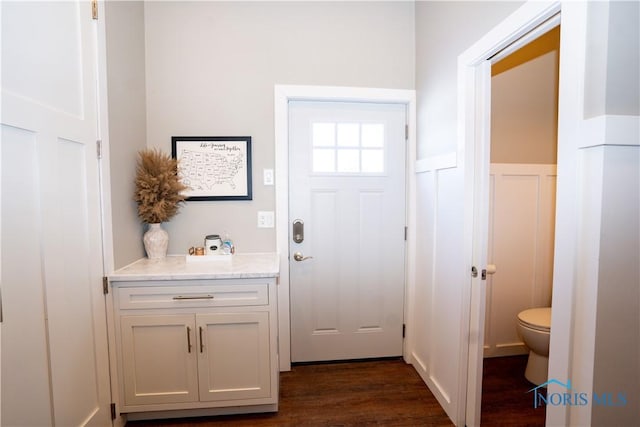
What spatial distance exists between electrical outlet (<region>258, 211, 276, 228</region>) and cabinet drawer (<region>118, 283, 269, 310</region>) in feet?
1.94

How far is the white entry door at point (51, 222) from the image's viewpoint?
102 centimetres

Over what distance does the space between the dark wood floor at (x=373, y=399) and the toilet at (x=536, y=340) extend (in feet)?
0.31

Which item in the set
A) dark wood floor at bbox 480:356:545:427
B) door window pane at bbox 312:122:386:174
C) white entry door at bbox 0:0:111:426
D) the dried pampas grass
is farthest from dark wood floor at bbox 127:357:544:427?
door window pane at bbox 312:122:386:174

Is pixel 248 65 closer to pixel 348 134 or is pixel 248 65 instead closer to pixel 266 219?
pixel 348 134

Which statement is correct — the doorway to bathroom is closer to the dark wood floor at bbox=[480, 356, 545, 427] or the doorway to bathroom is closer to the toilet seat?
the dark wood floor at bbox=[480, 356, 545, 427]

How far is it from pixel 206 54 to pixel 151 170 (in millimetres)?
885

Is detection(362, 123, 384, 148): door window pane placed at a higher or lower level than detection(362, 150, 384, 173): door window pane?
higher

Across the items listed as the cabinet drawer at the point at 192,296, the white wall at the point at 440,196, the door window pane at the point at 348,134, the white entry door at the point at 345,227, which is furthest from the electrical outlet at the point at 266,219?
the white wall at the point at 440,196

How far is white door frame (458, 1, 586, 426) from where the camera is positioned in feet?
3.24

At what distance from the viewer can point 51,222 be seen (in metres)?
1.19

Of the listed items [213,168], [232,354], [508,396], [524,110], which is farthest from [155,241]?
[524,110]

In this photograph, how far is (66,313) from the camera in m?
1.27

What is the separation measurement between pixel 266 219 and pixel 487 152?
4.70 feet

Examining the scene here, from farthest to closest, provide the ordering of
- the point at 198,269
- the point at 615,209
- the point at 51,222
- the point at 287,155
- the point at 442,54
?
the point at 287,155, the point at 442,54, the point at 198,269, the point at 51,222, the point at 615,209
